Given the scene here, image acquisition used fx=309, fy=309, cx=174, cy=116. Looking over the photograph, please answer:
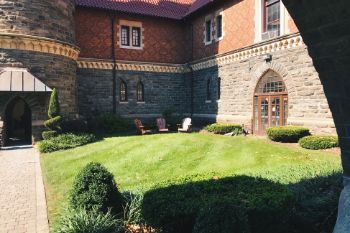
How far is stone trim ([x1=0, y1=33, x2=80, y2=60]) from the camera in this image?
1482 centimetres

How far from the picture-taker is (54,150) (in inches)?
558

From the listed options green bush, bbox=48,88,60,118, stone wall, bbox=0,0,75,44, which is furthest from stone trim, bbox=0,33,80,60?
green bush, bbox=48,88,60,118

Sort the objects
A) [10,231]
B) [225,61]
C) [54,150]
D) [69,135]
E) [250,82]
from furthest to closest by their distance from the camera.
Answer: [225,61], [250,82], [69,135], [54,150], [10,231]

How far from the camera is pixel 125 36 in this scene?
21766 millimetres

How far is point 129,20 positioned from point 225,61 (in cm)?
759

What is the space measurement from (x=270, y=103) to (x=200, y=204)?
492 inches

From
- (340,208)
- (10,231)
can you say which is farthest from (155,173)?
(340,208)

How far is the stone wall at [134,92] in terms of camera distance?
20.2 metres

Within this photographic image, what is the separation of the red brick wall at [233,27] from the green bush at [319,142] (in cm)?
686

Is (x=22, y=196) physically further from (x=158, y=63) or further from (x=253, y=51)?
(x=158, y=63)

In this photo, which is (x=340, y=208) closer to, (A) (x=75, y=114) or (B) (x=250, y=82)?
(B) (x=250, y=82)

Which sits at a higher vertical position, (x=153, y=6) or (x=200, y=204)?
(x=153, y=6)

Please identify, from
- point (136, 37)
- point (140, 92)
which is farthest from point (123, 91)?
point (136, 37)

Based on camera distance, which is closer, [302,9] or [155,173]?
[302,9]
